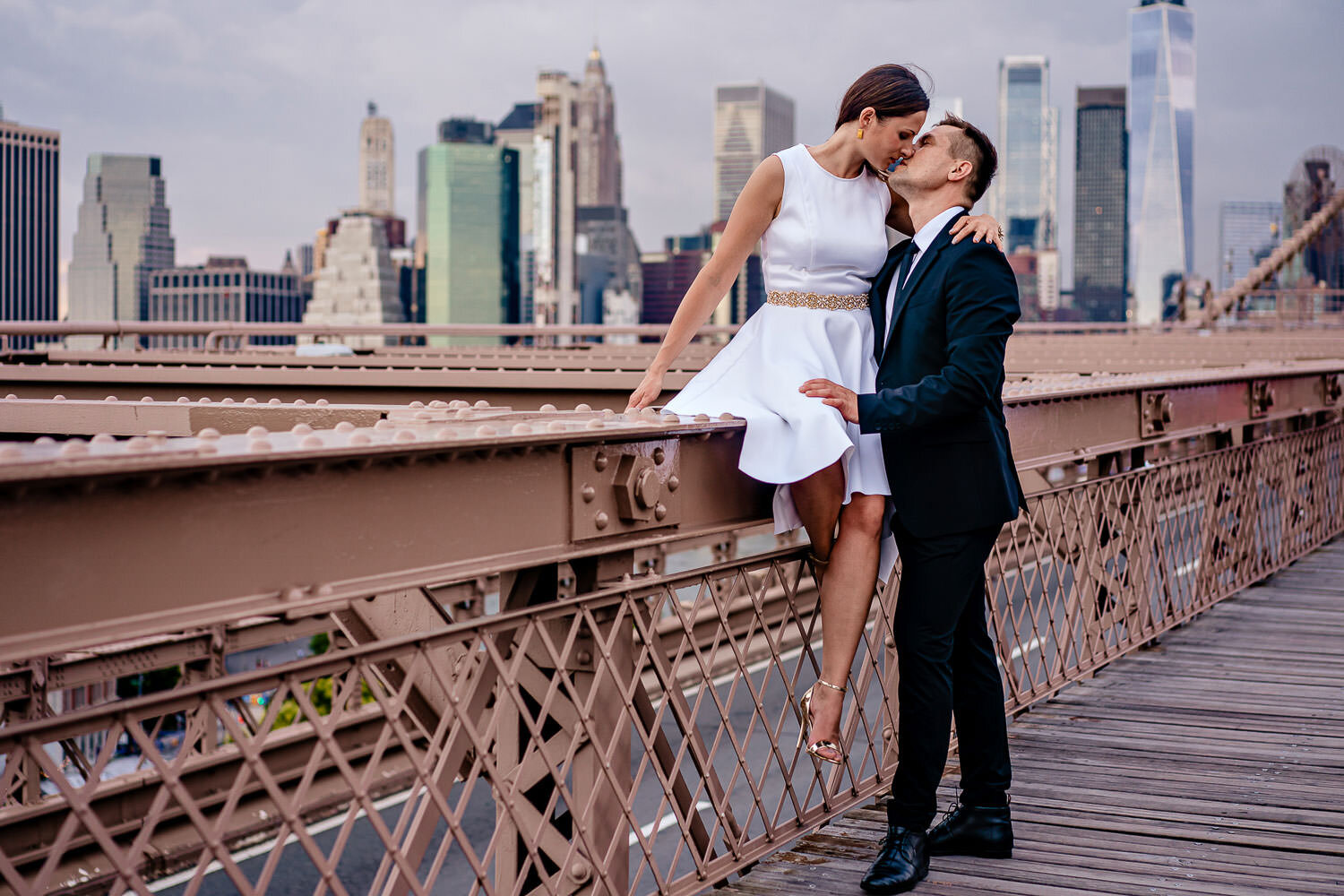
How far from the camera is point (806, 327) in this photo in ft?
11.2

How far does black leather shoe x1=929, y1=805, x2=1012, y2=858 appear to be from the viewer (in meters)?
3.59

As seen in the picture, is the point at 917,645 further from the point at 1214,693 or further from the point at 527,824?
the point at 1214,693

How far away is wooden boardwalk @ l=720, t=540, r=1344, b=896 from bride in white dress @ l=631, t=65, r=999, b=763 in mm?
570

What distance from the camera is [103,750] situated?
6.50 ft

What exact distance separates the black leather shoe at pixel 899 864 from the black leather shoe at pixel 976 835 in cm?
18

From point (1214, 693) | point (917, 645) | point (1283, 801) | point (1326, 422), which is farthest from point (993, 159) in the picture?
point (1326, 422)

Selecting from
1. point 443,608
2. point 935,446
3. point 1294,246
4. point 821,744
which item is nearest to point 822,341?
point 935,446

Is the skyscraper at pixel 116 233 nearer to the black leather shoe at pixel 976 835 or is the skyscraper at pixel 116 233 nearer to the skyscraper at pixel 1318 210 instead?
the skyscraper at pixel 1318 210

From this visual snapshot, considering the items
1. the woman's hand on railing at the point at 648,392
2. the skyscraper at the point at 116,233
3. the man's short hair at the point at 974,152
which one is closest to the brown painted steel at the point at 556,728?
the woman's hand on railing at the point at 648,392

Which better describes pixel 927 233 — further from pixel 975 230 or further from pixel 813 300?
pixel 813 300

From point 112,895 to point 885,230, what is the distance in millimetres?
2568

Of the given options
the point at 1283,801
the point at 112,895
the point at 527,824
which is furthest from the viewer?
the point at 1283,801

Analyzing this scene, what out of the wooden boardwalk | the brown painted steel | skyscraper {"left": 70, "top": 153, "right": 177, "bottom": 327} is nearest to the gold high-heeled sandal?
the brown painted steel

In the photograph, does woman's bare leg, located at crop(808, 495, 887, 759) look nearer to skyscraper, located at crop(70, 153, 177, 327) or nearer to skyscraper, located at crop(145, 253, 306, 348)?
skyscraper, located at crop(145, 253, 306, 348)
